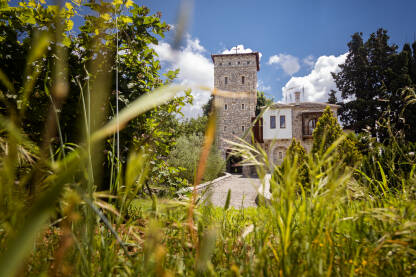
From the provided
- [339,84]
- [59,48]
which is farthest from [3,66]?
[339,84]

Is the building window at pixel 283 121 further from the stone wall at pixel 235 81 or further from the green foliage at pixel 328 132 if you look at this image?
the green foliage at pixel 328 132

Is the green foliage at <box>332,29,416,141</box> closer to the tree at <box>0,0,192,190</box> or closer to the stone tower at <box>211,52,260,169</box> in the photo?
the stone tower at <box>211,52,260,169</box>

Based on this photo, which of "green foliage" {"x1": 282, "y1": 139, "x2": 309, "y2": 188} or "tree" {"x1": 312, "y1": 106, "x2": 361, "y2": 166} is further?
"tree" {"x1": 312, "y1": 106, "x2": 361, "y2": 166}

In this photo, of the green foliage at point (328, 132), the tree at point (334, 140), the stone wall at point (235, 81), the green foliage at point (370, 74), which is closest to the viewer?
the tree at point (334, 140)

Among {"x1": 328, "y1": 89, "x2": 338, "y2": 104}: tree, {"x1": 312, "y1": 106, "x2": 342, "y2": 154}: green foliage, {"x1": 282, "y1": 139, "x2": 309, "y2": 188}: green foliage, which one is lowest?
{"x1": 282, "y1": 139, "x2": 309, "y2": 188}: green foliage

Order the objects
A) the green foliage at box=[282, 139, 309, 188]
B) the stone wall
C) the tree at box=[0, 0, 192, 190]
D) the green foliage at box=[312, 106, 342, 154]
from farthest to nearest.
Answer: the stone wall → the green foliage at box=[312, 106, 342, 154] → the tree at box=[0, 0, 192, 190] → the green foliage at box=[282, 139, 309, 188]

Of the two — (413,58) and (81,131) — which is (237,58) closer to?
(413,58)

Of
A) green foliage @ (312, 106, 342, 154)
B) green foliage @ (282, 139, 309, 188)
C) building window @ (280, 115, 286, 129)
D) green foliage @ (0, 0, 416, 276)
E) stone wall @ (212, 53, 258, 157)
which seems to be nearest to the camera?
green foliage @ (0, 0, 416, 276)

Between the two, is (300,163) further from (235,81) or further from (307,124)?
(235,81)

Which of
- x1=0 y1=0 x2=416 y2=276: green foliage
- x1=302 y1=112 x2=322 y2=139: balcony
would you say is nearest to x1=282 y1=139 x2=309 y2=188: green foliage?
x1=0 y1=0 x2=416 y2=276: green foliage

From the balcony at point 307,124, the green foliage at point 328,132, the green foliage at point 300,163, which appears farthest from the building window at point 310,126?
the green foliage at point 300,163

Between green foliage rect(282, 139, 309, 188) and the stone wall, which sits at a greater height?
the stone wall

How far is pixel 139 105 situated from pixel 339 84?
26753mm

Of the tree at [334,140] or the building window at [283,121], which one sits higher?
the building window at [283,121]
